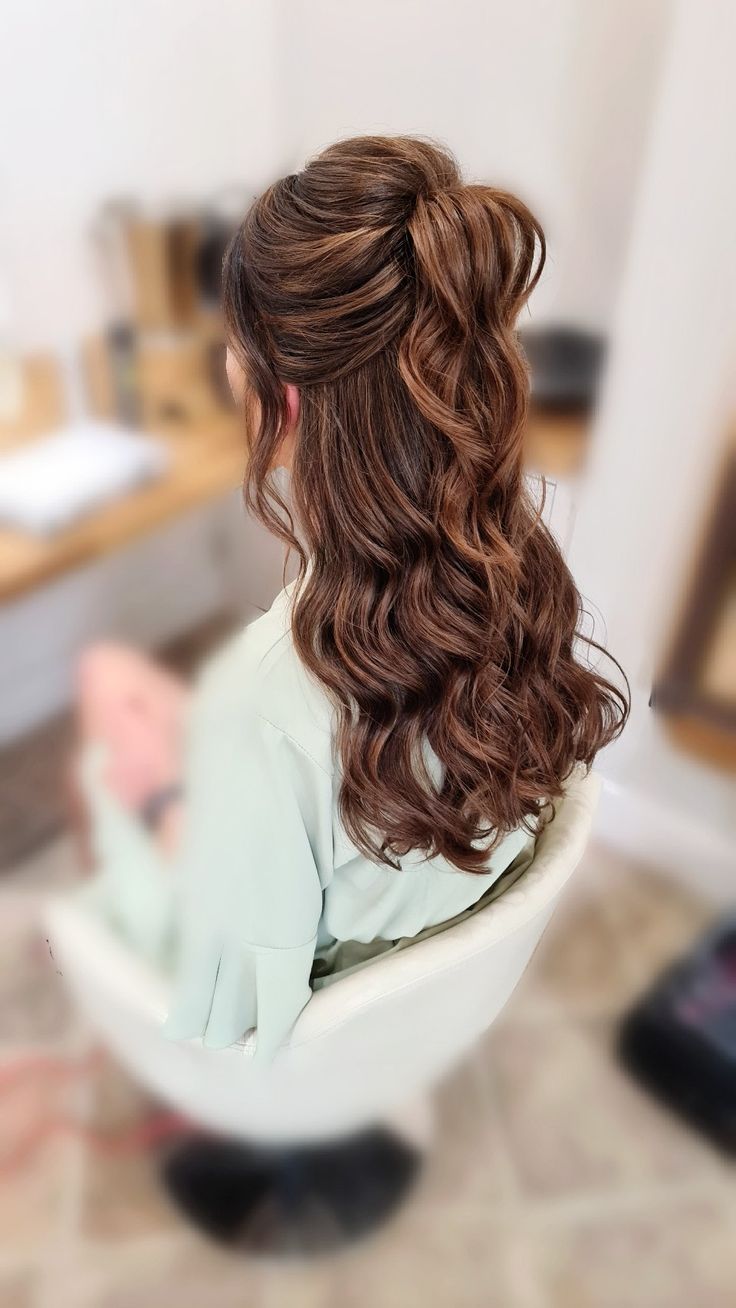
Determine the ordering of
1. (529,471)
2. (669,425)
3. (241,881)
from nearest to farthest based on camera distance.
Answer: (241,881), (529,471), (669,425)

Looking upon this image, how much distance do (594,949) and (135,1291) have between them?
23.0 inches

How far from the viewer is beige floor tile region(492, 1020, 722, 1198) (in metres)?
0.80

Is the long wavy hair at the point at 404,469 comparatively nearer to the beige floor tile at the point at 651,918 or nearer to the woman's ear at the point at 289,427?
the woman's ear at the point at 289,427

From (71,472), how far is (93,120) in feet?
0.61

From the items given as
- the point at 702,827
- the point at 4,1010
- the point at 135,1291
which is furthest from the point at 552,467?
the point at 135,1291

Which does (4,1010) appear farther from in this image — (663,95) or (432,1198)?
(663,95)

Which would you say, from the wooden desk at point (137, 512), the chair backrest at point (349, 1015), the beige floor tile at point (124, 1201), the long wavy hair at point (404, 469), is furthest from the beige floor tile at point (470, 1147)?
the wooden desk at point (137, 512)

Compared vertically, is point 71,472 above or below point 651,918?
above

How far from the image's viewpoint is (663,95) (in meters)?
0.55

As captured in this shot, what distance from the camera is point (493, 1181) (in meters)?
0.79

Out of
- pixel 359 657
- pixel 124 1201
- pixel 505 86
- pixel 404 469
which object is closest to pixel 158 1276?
pixel 124 1201

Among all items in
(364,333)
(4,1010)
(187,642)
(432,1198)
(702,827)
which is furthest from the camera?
(702,827)

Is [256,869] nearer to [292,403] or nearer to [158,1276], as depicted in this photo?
[292,403]

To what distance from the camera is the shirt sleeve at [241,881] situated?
45cm
